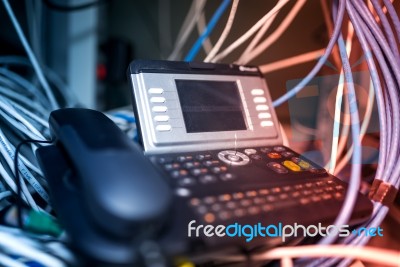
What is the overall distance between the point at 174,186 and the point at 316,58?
1.05 ft

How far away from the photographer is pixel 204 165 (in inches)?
13.8

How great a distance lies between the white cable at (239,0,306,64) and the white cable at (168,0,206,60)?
14 centimetres

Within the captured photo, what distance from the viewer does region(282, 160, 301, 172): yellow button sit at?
1.23 feet

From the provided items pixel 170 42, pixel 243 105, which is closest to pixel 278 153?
pixel 243 105

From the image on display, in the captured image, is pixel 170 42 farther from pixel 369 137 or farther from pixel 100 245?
pixel 100 245

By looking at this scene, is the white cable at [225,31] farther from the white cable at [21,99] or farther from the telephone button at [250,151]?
the white cable at [21,99]

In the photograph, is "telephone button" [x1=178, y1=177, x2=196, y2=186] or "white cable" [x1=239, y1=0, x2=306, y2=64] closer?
"telephone button" [x1=178, y1=177, x2=196, y2=186]

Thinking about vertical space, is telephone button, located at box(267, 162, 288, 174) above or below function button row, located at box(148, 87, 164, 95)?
below

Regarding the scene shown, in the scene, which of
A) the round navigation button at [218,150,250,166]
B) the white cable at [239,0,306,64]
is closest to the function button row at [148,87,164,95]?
the round navigation button at [218,150,250,166]

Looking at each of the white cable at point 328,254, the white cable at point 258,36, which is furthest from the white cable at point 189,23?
the white cable at point 328,254

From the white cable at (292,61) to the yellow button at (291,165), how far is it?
194 millimetres

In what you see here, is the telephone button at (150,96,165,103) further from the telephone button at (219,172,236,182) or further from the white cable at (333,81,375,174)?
the white cable at (333,81,375,174)

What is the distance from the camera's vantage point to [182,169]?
0.33 m

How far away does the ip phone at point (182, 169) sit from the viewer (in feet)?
0.78
